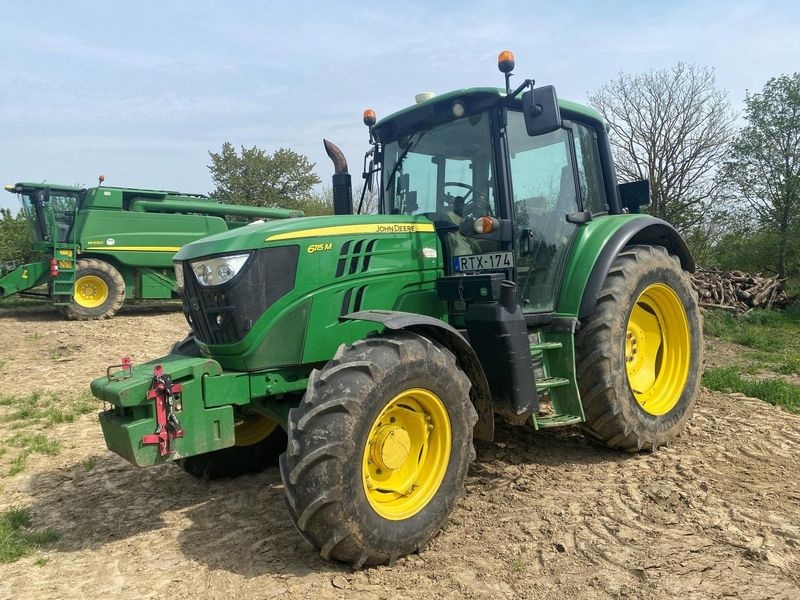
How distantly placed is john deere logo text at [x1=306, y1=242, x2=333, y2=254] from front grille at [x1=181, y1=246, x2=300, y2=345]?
0.07 metres

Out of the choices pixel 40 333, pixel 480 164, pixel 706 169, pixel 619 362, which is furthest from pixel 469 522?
pixel 706 169

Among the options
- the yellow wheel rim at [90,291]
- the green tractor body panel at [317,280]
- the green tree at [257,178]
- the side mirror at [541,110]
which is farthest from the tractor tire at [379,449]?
the green tree at [257,178]

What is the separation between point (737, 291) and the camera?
1366 cm

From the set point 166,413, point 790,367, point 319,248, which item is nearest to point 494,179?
point 319,248

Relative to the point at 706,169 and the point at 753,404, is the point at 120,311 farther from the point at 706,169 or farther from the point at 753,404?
the point at 706,169

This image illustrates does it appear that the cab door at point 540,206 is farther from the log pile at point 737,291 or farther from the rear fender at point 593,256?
the log pile at point 737,291

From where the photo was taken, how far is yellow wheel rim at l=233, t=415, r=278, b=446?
4305mm

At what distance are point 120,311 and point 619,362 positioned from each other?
1335 centimetres

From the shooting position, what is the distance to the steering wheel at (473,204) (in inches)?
158

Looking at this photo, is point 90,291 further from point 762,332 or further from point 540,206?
point 762,332

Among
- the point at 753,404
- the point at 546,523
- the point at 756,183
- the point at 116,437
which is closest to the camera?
the point at 116,437

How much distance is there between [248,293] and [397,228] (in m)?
1.04

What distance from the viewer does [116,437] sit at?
10.0 ft

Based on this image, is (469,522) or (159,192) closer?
(469,522)
